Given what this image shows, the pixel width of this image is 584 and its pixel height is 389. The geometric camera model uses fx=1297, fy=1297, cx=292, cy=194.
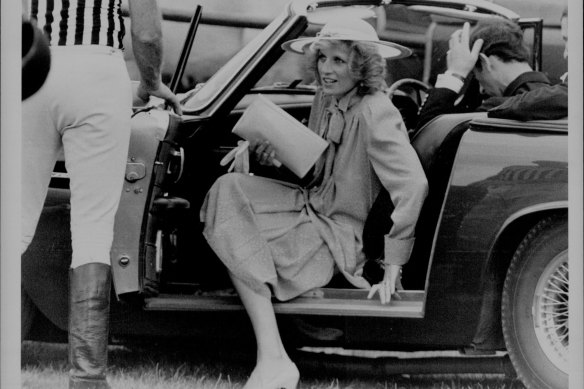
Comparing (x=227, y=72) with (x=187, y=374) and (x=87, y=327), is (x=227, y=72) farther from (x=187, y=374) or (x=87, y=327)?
(x=87, y=327)

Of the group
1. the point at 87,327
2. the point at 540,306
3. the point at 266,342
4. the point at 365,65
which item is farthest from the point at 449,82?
the point at 87,327

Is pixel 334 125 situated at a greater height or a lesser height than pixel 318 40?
lesser

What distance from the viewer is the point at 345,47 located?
500 centimetres

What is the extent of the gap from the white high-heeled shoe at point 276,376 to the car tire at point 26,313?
92 centimetres

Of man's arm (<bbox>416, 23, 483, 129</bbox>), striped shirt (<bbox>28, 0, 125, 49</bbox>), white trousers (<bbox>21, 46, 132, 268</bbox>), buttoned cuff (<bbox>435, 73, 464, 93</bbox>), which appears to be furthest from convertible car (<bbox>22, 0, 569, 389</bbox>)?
striped shirt (<bbox>28, 0, 125, 49</bbox>)

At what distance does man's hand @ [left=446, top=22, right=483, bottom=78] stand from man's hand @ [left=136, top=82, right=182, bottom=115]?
3.75 ft

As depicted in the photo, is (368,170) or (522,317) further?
(368,170)

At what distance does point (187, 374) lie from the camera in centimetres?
517

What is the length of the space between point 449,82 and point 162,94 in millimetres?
1196

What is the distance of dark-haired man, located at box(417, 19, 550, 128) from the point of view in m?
5.14

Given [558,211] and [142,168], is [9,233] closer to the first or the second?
[142,168]

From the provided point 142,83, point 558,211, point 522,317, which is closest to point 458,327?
point 522,317

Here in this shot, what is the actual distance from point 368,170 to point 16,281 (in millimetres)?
1564

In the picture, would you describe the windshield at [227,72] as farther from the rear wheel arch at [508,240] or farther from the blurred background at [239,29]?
the rear wheel arch at [508,240]
